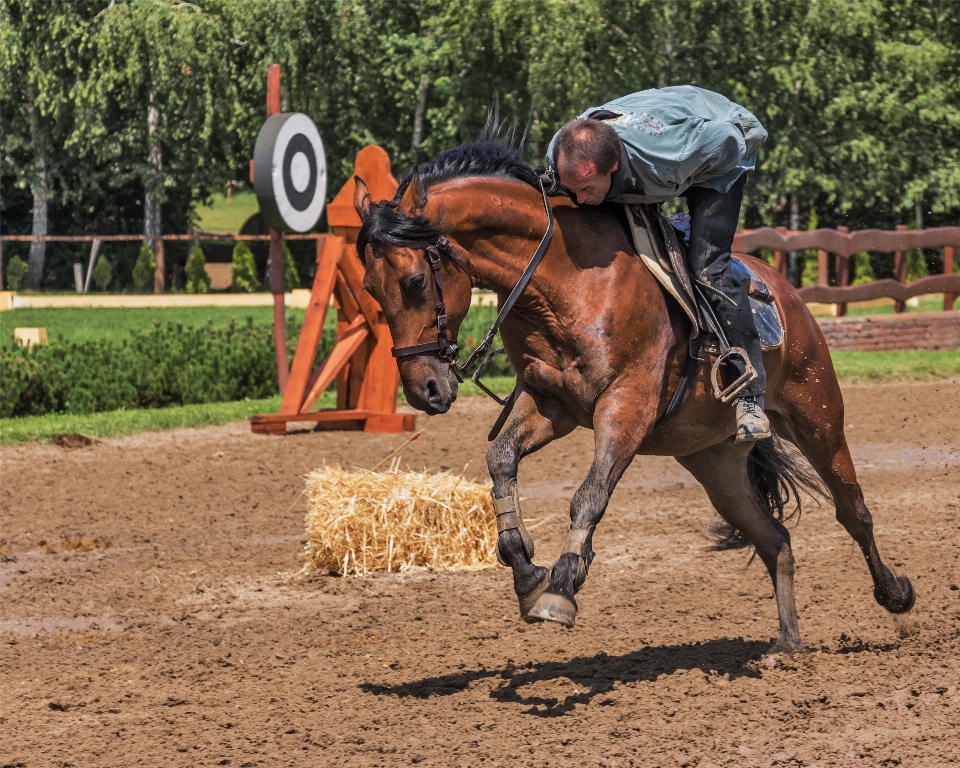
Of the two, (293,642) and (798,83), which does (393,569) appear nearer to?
(293,642)

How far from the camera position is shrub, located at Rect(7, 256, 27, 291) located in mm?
34344

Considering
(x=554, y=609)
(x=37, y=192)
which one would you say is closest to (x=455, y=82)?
(x=37, y=192)

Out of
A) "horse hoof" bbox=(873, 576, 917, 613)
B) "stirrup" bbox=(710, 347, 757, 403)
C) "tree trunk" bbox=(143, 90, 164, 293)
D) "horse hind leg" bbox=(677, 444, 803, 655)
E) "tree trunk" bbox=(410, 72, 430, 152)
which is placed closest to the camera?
"stirrup" bbox=(710, 347, 757, 403)

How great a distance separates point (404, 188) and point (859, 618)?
304 centimetres

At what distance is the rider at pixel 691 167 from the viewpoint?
4449 mm

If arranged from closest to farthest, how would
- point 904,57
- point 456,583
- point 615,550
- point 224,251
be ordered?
point 456,583
point 615,550
point 904,57
point 224,251

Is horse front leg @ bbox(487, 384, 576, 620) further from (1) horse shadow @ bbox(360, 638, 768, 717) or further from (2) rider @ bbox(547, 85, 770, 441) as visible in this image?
(2) rider @ bbox(547, 85, 770, 441)

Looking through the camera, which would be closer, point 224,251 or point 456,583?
point 456,583

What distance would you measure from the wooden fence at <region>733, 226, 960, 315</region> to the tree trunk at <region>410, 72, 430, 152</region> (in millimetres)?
15123

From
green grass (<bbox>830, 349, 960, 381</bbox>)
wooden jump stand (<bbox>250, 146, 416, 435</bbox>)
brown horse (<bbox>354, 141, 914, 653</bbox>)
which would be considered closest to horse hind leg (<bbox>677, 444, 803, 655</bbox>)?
brown horse (<bbox>354, 141, 914, 653</bbox>)

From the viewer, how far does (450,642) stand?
5.44 metres

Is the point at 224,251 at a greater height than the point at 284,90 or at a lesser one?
lesser

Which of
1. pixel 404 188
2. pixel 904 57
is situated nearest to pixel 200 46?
pixel 904 57

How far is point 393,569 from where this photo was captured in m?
6.92
